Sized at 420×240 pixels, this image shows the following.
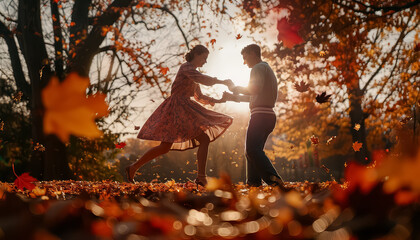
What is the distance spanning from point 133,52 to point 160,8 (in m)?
1.60

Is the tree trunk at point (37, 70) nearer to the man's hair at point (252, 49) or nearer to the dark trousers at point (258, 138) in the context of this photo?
the man's hair at point (252, 49)

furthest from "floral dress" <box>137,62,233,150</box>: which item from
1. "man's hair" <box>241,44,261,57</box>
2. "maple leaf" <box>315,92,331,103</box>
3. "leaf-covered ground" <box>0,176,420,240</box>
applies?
"leaf-covered ground" <box>0,176,420,240</box>

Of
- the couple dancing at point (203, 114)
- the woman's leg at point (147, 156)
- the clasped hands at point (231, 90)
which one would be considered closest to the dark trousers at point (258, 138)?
the couple dancing at point (203, 114)

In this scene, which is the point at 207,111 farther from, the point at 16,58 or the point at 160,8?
the point at 16,58

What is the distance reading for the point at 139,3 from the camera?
10.7 meters

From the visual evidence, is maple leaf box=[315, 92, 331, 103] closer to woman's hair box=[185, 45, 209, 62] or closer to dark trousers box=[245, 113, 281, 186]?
dark trousers box=[245, 113, 281, 186]

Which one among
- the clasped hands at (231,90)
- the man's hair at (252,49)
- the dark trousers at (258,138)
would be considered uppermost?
the man's hair at (252,49)

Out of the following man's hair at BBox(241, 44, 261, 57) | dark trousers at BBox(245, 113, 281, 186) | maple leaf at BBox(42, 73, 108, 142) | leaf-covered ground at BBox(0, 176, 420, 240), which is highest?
man's hair at BBox(241, 44, 261, 57)

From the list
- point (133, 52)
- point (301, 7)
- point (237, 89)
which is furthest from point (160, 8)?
point (237, 89)

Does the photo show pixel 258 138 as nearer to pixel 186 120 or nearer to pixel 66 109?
pixel 186 120

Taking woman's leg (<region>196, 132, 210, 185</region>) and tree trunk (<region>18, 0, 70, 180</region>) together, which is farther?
tree trunk (<region>18, 0, 70, 180</region>)

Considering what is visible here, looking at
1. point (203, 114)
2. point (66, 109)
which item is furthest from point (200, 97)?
point (66, 109)

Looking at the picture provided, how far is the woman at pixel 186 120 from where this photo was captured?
200 inches

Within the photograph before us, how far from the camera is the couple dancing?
4816mm
